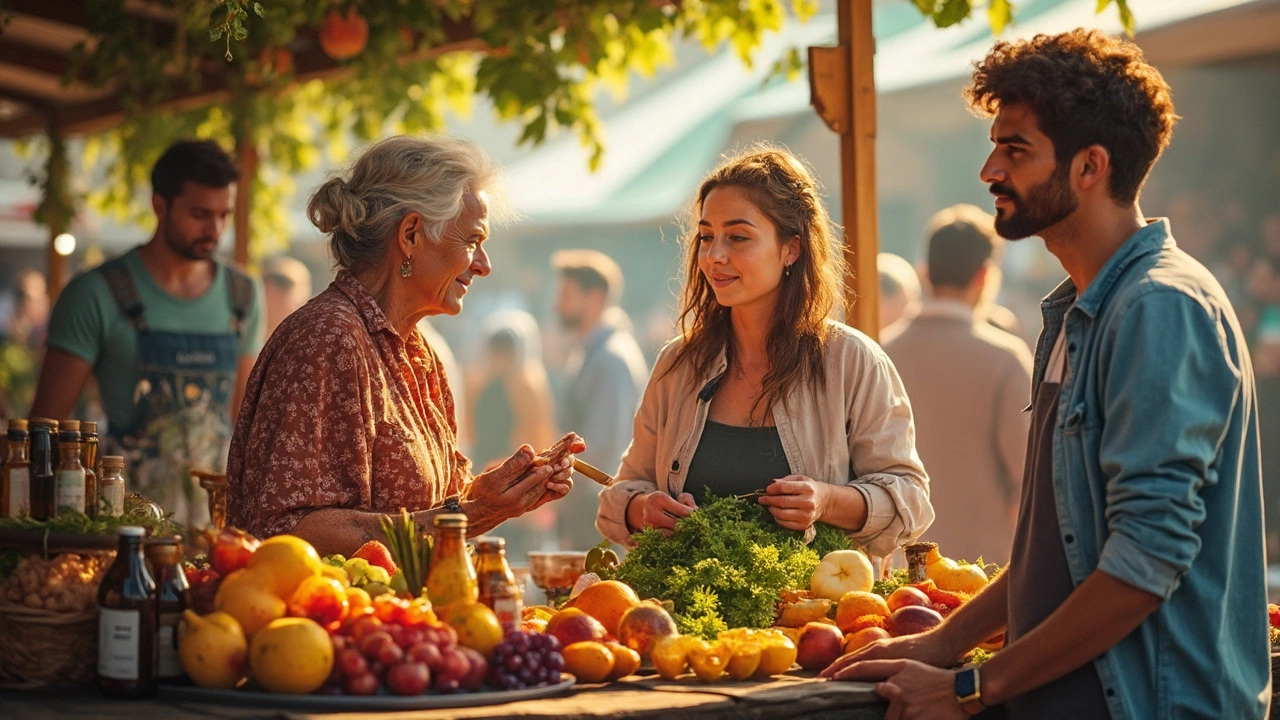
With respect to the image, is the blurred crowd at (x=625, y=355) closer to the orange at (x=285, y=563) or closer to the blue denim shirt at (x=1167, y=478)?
the blue denim shirt at (x=1167, y=478)

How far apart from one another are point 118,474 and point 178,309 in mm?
3044

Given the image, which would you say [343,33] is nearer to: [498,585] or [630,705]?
[498,585]

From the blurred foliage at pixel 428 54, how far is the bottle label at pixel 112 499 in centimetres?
281

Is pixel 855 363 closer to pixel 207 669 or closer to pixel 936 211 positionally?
pixel 207 669

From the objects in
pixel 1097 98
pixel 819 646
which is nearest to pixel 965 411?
pixel 819 646

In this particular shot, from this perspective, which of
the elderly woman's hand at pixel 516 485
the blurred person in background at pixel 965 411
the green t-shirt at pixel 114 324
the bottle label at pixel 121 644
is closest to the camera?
the bottle label at pixel 121 644

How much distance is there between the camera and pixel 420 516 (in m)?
3.40

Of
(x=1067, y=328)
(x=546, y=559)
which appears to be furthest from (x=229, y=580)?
(x=1067, y=328)

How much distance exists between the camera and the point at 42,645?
2.57 metres

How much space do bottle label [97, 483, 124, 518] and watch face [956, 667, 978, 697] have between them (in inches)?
66.7

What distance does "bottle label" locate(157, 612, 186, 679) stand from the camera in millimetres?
2551

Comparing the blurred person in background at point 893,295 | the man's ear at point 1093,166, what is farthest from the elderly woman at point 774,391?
the blurred person in background at point 893,295

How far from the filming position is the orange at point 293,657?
2.43 metres

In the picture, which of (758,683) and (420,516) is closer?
(758,683)
